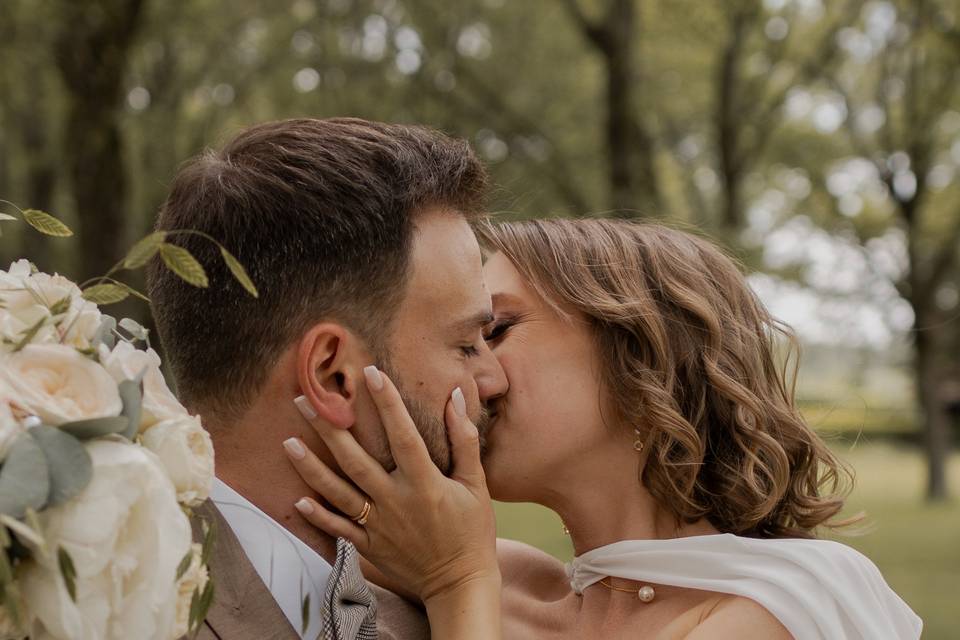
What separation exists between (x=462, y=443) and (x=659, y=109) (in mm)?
21264

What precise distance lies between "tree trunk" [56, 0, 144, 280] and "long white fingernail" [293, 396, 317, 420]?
23.0 feet

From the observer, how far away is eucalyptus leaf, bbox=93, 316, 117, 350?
75.7 inches

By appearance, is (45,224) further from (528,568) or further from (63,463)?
(528,568)

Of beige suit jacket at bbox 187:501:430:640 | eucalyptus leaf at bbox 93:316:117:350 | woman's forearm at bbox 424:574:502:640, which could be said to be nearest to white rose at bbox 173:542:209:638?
eucalyptus leaf at bbox 93:316:117:350

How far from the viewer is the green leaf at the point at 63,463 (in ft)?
5.24

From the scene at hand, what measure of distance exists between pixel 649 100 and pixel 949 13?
301 inches

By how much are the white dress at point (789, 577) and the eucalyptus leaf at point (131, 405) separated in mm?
1820

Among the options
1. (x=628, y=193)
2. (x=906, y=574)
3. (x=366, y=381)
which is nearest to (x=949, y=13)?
(x=628, y=193)

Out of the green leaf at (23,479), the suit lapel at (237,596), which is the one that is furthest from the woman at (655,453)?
the green leaf at (23,479)

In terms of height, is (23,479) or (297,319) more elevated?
(23,479)

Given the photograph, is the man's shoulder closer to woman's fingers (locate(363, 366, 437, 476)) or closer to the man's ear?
woman's fingers (locate(363, 366, 437, 476))

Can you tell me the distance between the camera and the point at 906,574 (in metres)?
13.5

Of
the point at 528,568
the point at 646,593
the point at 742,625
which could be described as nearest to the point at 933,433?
the point at 528,568

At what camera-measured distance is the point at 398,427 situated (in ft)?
8.86
